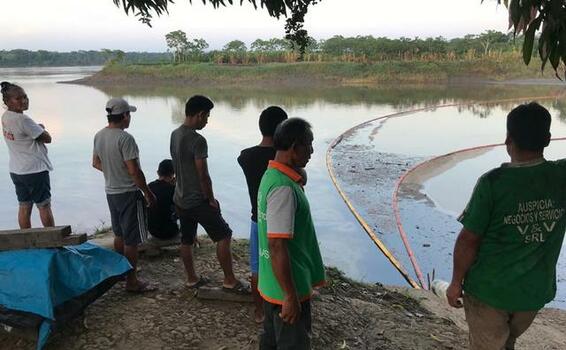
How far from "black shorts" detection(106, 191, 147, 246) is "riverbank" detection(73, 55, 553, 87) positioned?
32.2 meters

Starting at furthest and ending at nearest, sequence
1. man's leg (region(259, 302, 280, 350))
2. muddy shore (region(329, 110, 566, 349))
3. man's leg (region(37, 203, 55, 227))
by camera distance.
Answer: muddy shore (region(329, 110, 566, 349)) → man's leg (region(37, 203, 55, 227)) → man's leg (region(259, 302, 280, 350))

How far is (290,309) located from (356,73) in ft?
116

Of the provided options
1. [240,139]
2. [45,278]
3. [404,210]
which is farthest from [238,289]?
[240,139]

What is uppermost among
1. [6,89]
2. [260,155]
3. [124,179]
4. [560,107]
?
[6,89]

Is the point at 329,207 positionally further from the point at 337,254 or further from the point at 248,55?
the point at 248,55

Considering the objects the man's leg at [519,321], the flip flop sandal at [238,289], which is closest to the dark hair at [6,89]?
the flip flop sandal at [238,289]

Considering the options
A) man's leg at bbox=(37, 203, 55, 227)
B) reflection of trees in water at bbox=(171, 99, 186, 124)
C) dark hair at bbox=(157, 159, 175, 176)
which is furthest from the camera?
reflection of trees in water at bbox=(171, 99, 186, 124)

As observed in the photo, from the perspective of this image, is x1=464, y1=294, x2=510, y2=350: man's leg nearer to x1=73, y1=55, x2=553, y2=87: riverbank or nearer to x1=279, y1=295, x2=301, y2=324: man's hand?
x1=279, y1=295, x2=301, y2=324: man's hand

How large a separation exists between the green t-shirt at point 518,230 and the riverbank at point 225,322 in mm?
1413

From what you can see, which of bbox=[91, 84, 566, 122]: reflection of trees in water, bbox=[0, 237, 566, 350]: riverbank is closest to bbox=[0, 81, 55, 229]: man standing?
bbox=[0, 237, 566, 350]: riverbank

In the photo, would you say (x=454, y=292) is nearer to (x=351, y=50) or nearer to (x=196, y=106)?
(x=196, y=106)

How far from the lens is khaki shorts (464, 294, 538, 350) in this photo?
2057 millimetres

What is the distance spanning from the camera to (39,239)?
2830 mm

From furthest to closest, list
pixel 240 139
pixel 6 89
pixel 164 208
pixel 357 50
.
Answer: pixel 357 50, pixel 240 139, pixel 164 208, pixel 6 89
